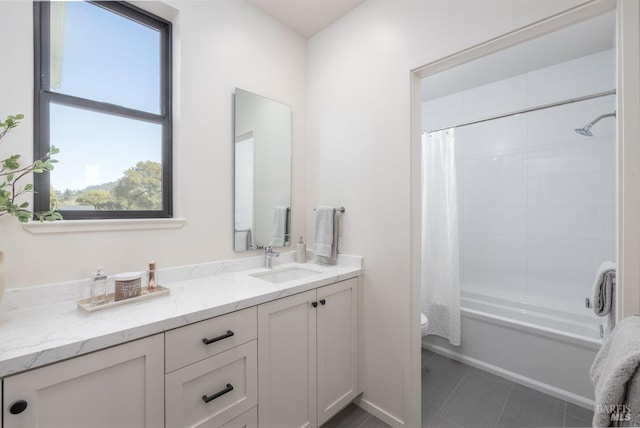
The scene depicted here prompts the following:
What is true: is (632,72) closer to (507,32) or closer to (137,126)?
(507,32)

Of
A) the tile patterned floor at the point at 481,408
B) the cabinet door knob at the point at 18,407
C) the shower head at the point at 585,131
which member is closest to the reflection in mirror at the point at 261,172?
the cabinet door knob at the point at 18,407

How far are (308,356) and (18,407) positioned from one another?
1.10m

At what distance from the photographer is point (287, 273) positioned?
6.52ft

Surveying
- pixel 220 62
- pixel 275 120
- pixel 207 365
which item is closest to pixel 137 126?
pixel 220 62

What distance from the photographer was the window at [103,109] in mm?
1268

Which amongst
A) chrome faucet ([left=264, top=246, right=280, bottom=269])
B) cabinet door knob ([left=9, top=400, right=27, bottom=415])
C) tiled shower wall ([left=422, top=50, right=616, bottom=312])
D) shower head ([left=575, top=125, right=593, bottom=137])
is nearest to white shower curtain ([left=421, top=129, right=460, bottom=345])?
tiled shower wall ([left=422, top=50, right=616, bottom=312])

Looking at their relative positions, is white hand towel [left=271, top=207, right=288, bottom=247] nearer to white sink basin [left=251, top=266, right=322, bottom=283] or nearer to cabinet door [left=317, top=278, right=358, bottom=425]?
white sink basin [left=251, top=266, right=322, bottom=283]

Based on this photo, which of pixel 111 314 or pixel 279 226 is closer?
pixel 111 314

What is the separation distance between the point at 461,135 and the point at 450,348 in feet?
7.04

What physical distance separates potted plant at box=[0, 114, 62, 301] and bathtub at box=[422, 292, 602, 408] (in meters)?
2.80

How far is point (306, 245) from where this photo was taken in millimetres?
2229

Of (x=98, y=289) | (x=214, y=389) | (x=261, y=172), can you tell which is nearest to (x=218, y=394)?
(x=214, y=389)

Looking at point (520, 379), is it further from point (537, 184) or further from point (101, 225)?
point (101, 225)

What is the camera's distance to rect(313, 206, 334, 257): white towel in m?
1.95
